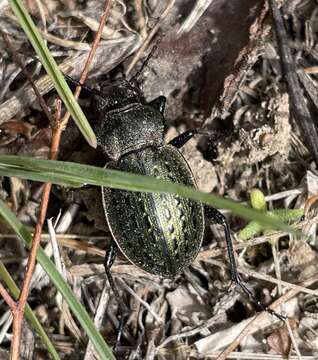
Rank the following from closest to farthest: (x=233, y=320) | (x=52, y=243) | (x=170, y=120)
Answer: (x=52, y=243)
(x=233, y=320)
(x=170, y=120)

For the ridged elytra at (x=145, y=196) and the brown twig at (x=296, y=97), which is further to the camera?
the brown twig at (x=296, y=97)

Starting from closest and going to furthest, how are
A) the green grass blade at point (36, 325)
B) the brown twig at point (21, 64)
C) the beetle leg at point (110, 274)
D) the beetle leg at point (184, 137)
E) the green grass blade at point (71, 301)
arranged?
the green grass blade at point (71, 301) < the green grass blade at point (36, 325) < the brown twig at point (21, 64) < the beetle leg at point (110, 274) < the beetle leg at point (184, 137)

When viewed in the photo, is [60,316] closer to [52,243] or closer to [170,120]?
[52,243]

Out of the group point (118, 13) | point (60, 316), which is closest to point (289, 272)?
point (60, 316)

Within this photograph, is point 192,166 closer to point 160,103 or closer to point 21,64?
point 160,103

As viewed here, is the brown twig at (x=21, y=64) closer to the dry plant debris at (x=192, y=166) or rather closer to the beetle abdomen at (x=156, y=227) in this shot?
the dry plant debris at (x=192, y=166)

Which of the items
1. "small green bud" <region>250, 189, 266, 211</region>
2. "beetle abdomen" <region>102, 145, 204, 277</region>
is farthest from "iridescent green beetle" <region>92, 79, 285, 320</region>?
"small green bud" <region>250, 189, 266, 211</region>

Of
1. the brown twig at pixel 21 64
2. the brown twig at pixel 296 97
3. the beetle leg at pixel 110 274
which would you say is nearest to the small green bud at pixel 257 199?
the brown twig at pixel 296 97

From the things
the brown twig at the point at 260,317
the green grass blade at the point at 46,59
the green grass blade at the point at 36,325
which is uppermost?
the green grass blade at the point at 46,59
